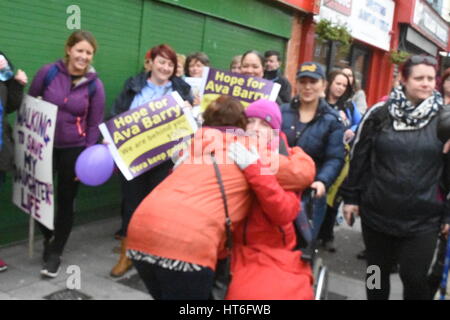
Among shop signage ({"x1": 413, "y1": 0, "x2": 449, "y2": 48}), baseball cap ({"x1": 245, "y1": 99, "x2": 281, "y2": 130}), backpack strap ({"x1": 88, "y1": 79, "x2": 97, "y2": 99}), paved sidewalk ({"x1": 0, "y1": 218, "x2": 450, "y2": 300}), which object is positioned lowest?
paved sidewalk ({"x1": 0, "y1": 218, "x2": 450, "y2": 300})

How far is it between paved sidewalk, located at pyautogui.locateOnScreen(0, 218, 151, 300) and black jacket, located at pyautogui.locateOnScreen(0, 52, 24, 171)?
2.91 feet

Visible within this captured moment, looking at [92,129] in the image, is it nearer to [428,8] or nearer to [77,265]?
[77,265]

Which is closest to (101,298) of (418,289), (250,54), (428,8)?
(418,289)

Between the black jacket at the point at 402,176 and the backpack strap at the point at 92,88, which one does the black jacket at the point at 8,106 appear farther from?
the black jacket at the point at 402,176

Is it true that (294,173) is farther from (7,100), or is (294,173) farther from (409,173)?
(7,100)

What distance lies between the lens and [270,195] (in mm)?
2439

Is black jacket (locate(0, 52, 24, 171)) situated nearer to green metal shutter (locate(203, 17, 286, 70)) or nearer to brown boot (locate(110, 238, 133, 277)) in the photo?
brown boot (locate(110, 238, 133, 277))

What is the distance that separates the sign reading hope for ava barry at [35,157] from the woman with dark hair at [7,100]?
0.47 ft

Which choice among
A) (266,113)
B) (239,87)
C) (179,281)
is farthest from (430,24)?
(179,281)

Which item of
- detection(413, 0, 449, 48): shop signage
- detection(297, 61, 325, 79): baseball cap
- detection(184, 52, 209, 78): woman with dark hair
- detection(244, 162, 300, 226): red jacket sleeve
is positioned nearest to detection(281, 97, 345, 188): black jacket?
detection(297, 61, 325, 79): baseball cap

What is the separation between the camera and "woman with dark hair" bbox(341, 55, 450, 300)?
10.1 feet

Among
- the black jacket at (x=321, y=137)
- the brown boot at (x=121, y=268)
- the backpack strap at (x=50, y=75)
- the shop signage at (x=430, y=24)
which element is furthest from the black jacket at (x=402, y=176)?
the shop signage at (x=430, y=24)

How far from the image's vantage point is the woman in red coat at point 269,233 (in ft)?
7.89
